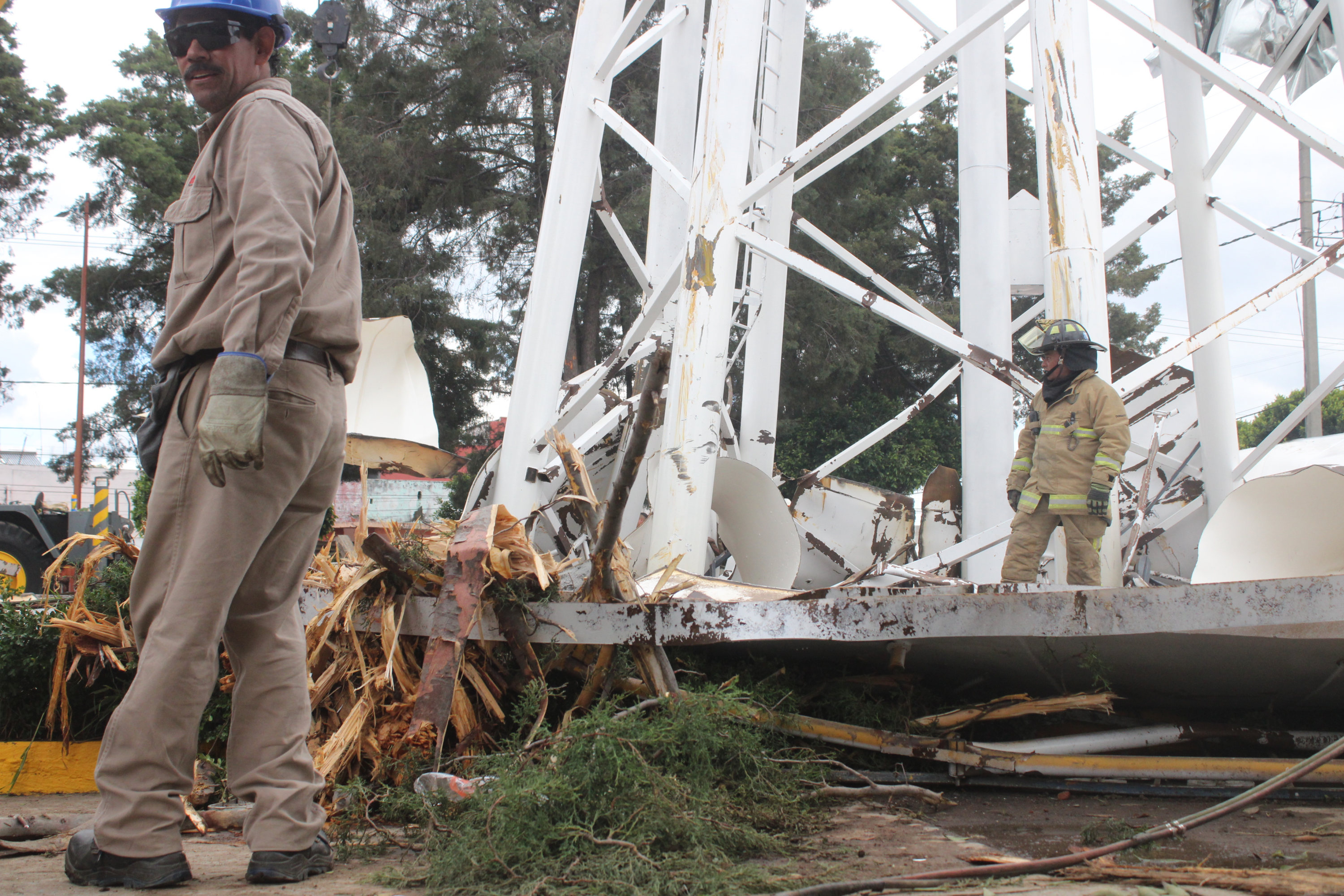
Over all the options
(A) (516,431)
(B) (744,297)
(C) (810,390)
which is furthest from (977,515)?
(C) (810,390)

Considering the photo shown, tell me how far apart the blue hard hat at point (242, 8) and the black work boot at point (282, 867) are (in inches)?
69.6

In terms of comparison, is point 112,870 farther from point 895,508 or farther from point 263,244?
point 895,508

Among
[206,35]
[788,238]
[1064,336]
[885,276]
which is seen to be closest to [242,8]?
[206,35]

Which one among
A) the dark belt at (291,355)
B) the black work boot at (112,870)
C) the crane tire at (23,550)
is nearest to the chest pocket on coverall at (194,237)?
the dark belt at (291,355)

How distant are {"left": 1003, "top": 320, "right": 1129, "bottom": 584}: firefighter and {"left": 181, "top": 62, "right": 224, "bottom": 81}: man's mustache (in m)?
3.32

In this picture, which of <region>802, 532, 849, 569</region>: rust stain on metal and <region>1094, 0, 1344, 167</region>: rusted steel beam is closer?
<region>1094, 0, 1344, 167</region>: rusted steel beam

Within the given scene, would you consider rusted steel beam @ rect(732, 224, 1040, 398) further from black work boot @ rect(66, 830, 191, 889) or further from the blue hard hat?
black work boot @ rect(66, 830, 191, 889)

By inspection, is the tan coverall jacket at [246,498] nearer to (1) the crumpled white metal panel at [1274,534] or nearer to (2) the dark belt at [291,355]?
(2) the dark belt at [291,355]

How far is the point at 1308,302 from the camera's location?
19219 millimetres

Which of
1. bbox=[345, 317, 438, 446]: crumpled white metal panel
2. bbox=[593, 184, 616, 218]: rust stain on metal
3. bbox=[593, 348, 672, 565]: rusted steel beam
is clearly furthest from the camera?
bbox=[345, 317, 438, 446]: crumpled white metal panel

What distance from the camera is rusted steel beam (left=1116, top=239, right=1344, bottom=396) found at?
13.3 ft

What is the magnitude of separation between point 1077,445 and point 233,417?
12.9 feet

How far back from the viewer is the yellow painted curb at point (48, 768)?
324 centimetres

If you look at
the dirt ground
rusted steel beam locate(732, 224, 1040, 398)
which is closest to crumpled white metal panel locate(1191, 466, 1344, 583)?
rusted steel beam locate(732, 224, 1040, 398)
